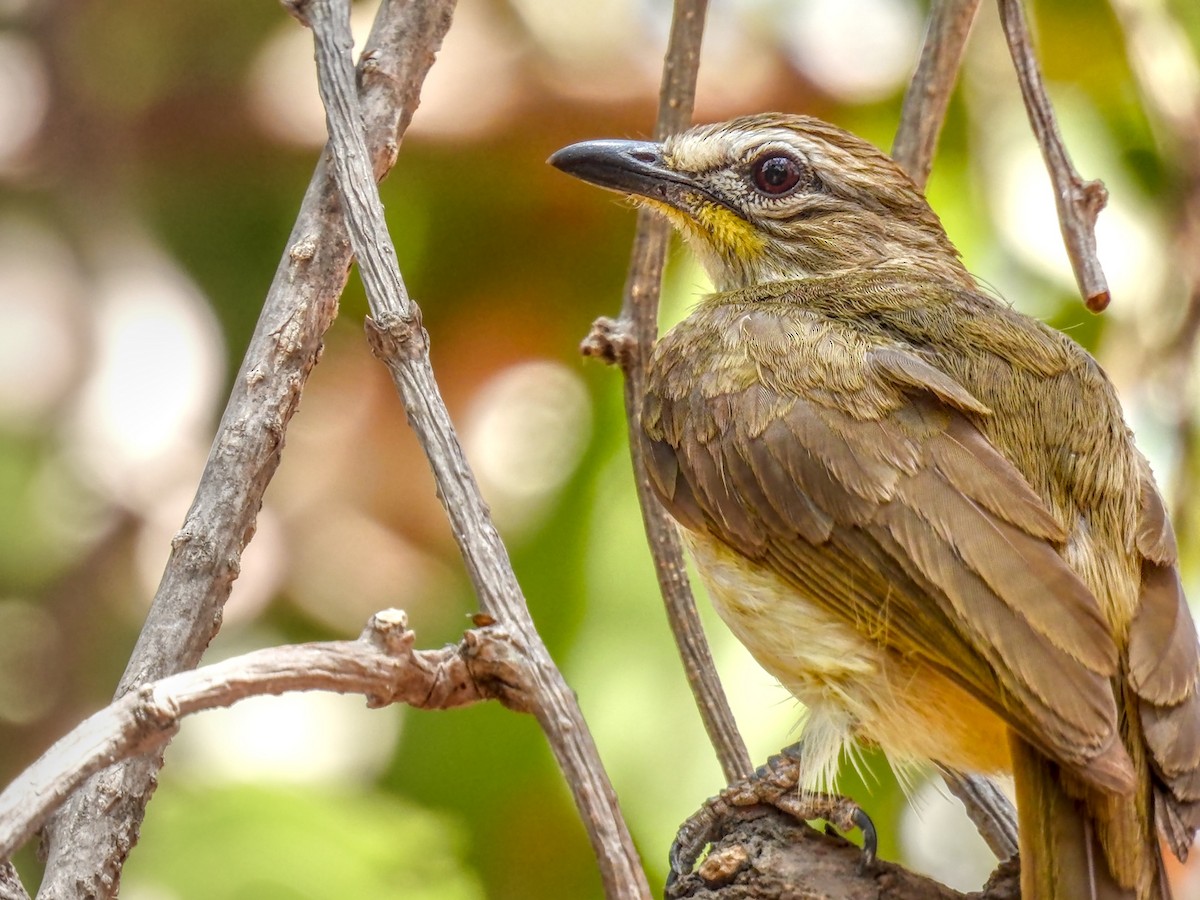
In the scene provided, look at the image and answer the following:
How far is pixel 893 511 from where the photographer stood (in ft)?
8.62

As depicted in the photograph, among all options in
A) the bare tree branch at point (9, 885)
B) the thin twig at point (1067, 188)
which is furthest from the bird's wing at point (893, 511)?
the bare tree branch at point (9, 885)

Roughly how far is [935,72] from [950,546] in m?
1.23

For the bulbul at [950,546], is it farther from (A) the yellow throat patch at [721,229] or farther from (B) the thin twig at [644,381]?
(A) the yellow throat patch at [721,229]

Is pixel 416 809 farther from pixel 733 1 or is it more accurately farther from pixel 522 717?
pixel 733 1

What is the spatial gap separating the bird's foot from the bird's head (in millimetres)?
1330

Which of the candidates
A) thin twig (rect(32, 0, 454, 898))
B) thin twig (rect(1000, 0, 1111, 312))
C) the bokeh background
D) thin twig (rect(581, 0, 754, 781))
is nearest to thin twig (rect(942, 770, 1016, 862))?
thin twig (rect(581, 0, 754, 781))

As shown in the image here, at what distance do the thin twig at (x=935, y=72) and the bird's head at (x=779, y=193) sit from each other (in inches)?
4.8

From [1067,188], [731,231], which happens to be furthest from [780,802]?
[731,231]

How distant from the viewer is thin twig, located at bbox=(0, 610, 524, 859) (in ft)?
5.38

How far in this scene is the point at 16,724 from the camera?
457 centimetres

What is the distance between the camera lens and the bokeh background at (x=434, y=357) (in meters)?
3.93

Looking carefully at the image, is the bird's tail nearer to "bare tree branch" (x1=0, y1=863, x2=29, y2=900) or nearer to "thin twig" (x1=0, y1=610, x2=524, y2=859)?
"thin twig" (x1=0, y1=610, x2=524, y2=859)

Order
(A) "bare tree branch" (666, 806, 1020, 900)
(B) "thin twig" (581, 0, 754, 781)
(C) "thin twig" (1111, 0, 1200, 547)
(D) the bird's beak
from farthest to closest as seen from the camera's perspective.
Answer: (C) "thin twig" (1111, 0, 1200, 547)
(D) the bird's beak
(B) "thin twig" (581, 0, 754, 781)
(A) "bare tree branch" (666, 806, 1020, 900)

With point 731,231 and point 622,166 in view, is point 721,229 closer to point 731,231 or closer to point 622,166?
point 731,231
